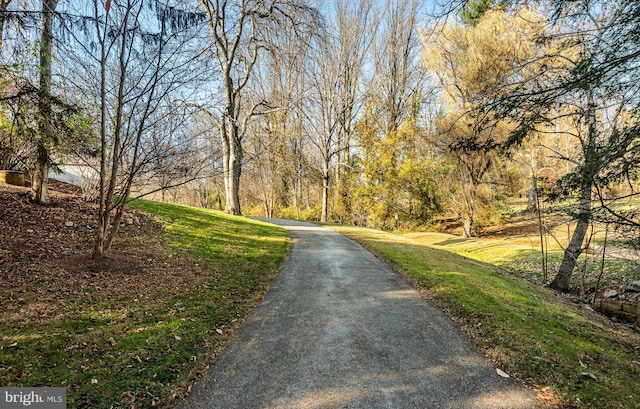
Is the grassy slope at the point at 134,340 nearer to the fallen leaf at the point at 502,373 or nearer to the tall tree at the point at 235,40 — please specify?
the fallen leaf at the point at 502,373

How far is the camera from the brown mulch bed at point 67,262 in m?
3.77

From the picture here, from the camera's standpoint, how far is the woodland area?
4430 millimetres

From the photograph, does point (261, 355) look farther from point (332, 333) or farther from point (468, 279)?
point (468, 279)

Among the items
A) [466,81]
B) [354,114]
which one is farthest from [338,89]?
[466,81]

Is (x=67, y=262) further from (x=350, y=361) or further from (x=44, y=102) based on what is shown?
(x=350, y=361)

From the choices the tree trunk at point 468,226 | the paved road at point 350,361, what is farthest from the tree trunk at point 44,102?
the tree trunk at point 468,226

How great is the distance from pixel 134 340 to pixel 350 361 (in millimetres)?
2367

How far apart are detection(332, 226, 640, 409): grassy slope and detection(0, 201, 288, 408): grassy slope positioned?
332 centimetres

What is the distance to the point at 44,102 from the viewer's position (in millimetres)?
4727

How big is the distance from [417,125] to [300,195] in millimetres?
11003

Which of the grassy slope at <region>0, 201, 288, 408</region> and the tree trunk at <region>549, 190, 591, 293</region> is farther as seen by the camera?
the tree trunk at <region>549, 190, 591, 293</region>

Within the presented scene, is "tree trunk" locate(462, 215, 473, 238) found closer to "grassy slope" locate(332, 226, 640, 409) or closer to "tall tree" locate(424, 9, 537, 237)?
"tall tree" locate(424, 9, 537, 237)

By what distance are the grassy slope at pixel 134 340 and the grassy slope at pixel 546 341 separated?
332cm

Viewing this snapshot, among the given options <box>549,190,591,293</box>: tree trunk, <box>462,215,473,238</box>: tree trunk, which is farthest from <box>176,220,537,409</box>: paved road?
<box>462,215,473,238</box>: tree trunk
